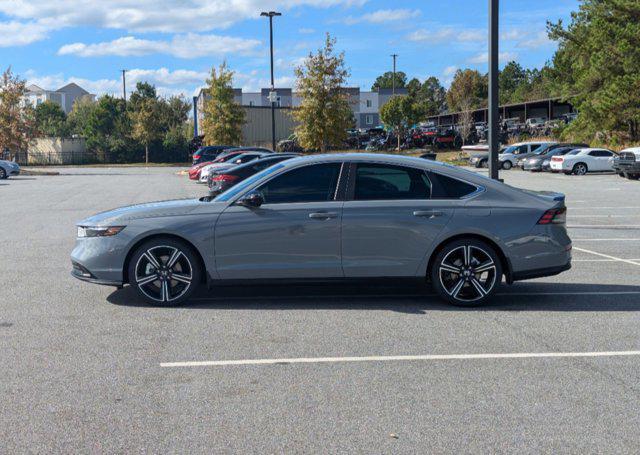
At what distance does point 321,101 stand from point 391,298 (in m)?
39.8

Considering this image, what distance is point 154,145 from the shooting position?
73875mm

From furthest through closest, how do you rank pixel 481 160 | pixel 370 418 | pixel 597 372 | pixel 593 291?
1. pixel 481 160
2. pixel 593 291
3. pixel 597 372
4. pixel 370 418

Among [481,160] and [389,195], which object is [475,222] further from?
[481,160]

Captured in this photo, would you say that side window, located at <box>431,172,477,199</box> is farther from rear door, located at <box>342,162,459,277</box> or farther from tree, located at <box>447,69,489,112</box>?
tree, located at <box>447,69,489,112</box>

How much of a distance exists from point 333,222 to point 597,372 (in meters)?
3.06

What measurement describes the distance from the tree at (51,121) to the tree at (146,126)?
72.8 feet

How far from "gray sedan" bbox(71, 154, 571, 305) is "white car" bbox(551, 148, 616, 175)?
35067 millimetres

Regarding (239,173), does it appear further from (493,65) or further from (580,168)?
(580,168)

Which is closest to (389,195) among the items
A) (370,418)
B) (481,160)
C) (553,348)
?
(553,348)

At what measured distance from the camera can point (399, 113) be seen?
64.2 m

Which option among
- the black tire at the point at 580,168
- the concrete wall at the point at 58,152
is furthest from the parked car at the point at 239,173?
the concrete wall at the point at 58,152

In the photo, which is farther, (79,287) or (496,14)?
(496,14)

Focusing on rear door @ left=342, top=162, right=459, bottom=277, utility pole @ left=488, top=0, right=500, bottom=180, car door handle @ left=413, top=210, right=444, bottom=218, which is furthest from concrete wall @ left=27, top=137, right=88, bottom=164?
car door handle @ left=413, top=210, right=444, bottom=218

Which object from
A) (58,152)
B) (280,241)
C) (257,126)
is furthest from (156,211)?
(257,126)
